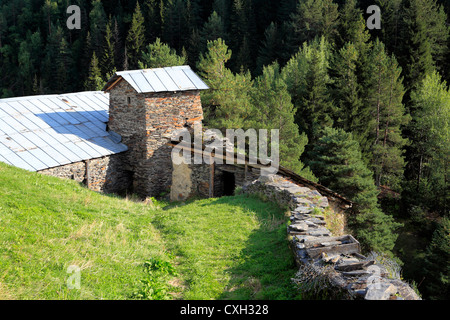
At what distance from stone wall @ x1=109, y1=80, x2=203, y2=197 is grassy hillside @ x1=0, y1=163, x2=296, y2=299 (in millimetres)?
8168

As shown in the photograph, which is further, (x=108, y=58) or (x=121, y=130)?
(x=108, y=58)

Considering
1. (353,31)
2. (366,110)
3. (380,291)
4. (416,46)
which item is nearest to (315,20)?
(353,31)

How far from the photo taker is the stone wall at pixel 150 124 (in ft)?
65.6

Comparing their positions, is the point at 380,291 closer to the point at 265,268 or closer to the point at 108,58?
the point at 265,268

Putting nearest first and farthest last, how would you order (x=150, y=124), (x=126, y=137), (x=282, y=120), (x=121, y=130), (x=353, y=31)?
1. (x=150, y=124)
2. (x=126, y=137)
3. (x=121, y=130)
4. (x=282, y=120)
5. (x=353, y=31)

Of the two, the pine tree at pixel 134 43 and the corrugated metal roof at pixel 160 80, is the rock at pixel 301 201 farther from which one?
the pine tree at pixel 134 43

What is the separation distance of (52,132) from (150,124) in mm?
4666

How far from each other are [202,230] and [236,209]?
1816mm

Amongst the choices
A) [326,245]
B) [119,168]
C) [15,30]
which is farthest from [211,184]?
[15,30]

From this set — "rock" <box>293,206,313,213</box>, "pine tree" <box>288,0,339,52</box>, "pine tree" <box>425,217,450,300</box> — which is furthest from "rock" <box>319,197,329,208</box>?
"pine tree" <box>288,0,339,52</box>

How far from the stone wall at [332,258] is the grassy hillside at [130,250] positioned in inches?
17.7

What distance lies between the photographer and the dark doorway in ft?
60.7

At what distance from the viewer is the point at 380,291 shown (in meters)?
5.89

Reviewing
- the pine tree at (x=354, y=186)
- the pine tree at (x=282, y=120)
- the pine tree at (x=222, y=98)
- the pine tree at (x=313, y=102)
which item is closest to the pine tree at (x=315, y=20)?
the pine tree at (x=313, y=102)
